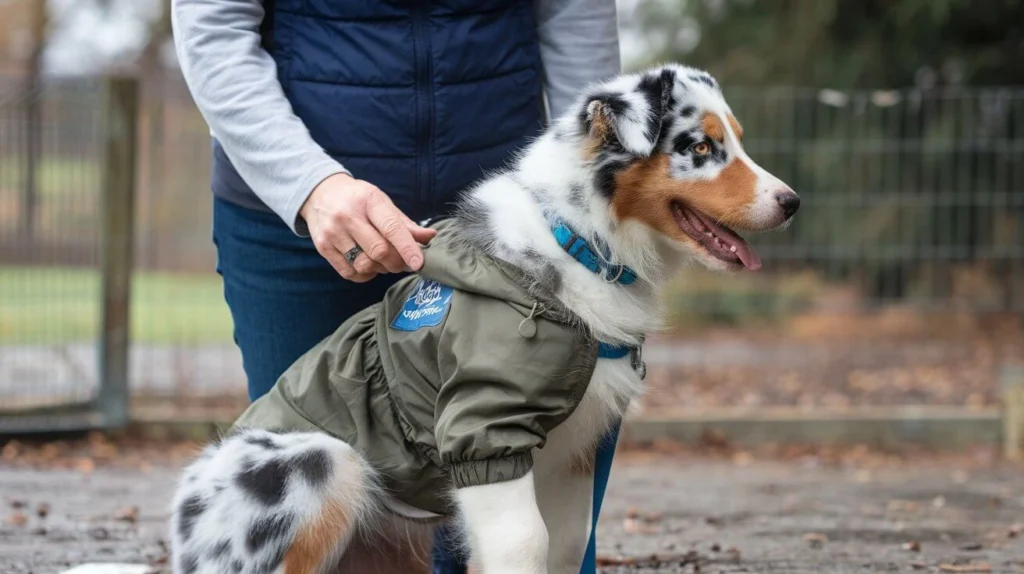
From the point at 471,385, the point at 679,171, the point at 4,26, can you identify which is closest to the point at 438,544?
the point at 471,385

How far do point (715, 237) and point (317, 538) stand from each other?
3.91ft

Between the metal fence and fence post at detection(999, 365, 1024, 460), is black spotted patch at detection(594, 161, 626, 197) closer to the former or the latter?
the metal fence

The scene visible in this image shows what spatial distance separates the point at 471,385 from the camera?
2748 mm

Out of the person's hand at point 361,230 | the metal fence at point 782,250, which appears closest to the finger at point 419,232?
the person's hand at point 361,230

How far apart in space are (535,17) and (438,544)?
1576 millimetres

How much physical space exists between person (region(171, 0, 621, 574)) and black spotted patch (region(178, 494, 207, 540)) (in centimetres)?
61

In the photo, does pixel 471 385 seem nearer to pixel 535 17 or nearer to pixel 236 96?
pixel 236 96

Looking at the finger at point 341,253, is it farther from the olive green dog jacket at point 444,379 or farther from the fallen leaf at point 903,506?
the fallen leaf at point 903,506

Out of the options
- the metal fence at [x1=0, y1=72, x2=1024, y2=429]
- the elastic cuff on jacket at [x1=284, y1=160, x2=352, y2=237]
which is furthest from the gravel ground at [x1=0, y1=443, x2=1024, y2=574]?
the elastic cuff on jacket at [x1=284, y1=160, x2=352, y2=237]

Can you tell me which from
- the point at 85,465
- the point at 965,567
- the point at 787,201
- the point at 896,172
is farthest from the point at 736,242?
the point at 896,172

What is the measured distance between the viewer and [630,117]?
2947 mm

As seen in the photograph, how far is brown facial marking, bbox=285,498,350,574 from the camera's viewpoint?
2.91m

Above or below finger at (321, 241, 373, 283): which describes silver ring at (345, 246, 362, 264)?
above

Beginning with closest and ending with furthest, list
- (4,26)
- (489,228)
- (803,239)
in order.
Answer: (489,228), (803,239), (4,26)
